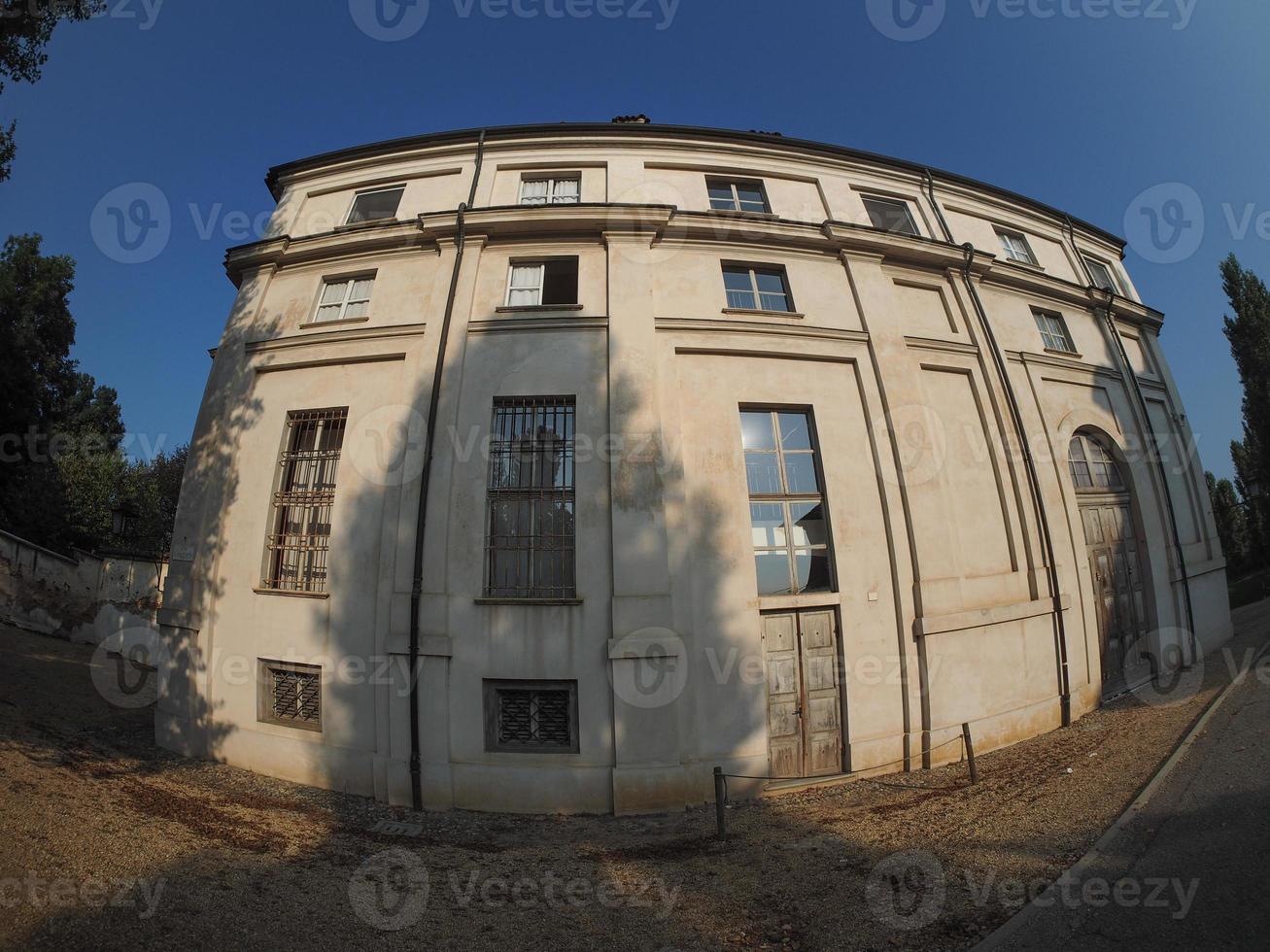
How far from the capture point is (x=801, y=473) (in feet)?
29.2

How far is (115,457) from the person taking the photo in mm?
23188

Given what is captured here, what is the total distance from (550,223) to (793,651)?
8.70m

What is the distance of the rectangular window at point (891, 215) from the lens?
11617 millimetres

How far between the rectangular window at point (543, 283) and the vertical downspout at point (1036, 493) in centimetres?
863

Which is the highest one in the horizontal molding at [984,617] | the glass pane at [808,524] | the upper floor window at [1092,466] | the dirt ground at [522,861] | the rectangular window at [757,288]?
the rectangular window at [757,288]

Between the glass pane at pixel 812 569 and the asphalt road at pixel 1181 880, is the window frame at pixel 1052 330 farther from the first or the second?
the asphalt road at pixel 1181 880

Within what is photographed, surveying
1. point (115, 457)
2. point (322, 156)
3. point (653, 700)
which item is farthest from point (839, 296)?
point (115, 457)

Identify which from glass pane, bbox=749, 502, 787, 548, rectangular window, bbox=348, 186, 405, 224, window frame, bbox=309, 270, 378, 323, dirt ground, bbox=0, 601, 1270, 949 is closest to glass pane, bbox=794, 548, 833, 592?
glass pane, bbox=749, 502, 787, 548

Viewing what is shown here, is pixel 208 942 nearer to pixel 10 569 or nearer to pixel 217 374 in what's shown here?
pixel 217 374

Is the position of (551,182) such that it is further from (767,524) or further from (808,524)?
(808,524)

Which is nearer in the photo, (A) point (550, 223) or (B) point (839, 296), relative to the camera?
(A) point (550, 223)

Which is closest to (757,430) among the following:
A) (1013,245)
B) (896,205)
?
(896,205)

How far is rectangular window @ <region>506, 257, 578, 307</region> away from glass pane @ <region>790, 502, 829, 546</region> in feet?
18.4

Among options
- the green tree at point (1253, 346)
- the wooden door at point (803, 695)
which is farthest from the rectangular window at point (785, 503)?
the green tree at point (1253, 346)
